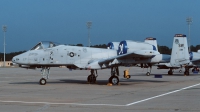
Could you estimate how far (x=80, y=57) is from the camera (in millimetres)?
24109

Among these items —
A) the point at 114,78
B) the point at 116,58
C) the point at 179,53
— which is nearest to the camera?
the point at 116,58

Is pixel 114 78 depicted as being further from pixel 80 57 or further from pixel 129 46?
pixel 80 57

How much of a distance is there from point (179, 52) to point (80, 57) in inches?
299

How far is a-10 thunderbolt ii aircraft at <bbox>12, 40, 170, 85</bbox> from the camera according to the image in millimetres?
23141

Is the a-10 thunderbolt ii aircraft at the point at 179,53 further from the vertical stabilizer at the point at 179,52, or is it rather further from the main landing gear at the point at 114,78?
the main landing gear at the point at 114,78

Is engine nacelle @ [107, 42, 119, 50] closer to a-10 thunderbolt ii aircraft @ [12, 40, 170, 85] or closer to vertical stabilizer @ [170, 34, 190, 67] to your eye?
a-10 thunderbolt ii aircraft @ [12, 40, 170, 85]

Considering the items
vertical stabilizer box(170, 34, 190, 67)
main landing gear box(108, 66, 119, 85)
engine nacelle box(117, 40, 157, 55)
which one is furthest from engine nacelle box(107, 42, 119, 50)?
vertical stabilizer box(170, 34, 190, 67)

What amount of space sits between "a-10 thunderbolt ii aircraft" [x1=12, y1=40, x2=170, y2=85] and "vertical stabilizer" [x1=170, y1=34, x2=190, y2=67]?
5.07 feet

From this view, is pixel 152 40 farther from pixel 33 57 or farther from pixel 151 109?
pixel 151 109

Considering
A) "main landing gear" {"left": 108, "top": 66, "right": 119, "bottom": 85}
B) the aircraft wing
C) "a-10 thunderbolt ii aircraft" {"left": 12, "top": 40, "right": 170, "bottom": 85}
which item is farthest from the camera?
"main landing gear" {"left": 108, "top": 66, "right": 119, "bottom": 85}

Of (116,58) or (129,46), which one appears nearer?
(116,58)

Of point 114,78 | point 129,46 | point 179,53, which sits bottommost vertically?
point 114,78

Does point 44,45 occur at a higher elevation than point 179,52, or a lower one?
higher

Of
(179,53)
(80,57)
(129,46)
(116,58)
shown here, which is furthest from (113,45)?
(179,53)
